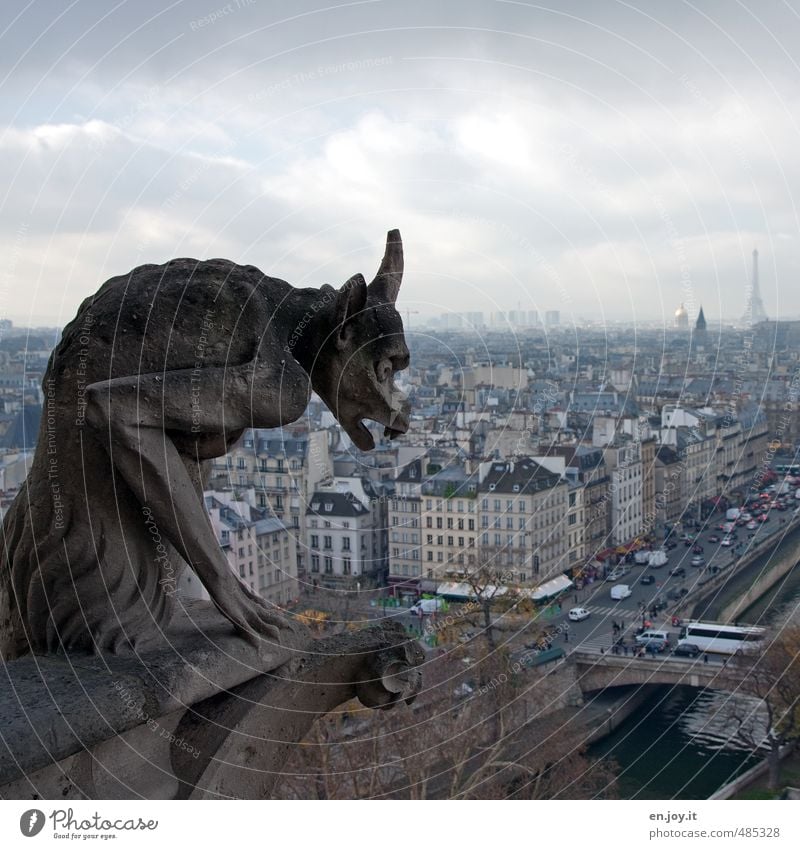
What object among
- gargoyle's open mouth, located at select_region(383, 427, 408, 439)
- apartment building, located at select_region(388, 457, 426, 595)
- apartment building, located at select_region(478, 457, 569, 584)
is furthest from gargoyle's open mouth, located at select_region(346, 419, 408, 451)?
apartment building, located at select_region(478, 457, 569, 584)

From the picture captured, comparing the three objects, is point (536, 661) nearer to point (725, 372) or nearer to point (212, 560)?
point (725, 372)

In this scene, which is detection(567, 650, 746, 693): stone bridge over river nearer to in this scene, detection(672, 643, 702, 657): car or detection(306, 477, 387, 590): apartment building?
detection(672, 643, 702, 657): car

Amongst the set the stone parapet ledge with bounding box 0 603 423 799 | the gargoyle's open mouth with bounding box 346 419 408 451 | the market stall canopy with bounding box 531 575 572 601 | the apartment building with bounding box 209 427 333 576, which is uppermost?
the gargoyle's open mouth with bounding box 346 419 408 451

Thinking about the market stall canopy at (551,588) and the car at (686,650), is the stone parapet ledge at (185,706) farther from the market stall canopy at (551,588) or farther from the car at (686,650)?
the car at (686,650)

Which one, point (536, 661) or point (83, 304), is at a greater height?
point (83, 304)

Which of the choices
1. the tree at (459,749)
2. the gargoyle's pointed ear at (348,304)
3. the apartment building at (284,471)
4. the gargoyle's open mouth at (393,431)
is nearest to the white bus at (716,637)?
the tree at (459,749)

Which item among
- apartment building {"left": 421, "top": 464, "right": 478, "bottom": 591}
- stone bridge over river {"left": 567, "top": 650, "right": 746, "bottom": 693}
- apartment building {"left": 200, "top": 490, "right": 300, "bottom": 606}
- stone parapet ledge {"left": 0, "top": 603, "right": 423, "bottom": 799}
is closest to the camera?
stone parapet ledge {"left": 0, "top": 603, "right": 423, "bottom": 799}
